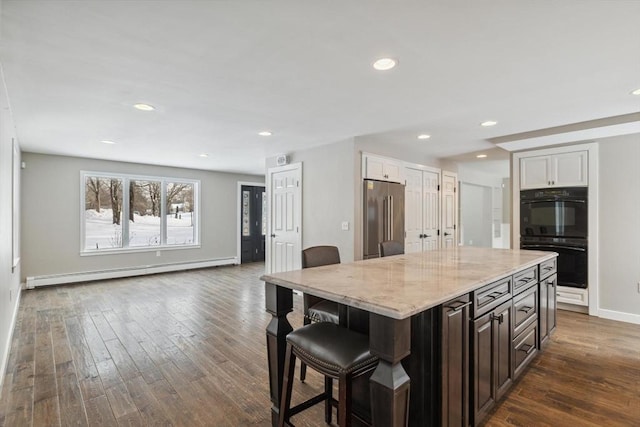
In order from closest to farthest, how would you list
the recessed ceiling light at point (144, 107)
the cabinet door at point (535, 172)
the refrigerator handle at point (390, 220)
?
1. the recessed ceiling light at point (144, 107)
2. the cabinet door at point (535, 172)
3. the refrigerator handle at point (390, 220)

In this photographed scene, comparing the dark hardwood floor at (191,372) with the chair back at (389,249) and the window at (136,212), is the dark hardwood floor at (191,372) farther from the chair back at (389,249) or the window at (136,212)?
the window at (136,212)

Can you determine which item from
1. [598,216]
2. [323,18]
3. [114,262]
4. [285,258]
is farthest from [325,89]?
[114,262]

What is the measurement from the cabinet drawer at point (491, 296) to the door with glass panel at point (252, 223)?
23.2 feet

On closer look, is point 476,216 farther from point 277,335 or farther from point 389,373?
point 389,373

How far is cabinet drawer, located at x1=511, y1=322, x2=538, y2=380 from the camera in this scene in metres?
2.27

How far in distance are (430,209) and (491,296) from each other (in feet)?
12.7

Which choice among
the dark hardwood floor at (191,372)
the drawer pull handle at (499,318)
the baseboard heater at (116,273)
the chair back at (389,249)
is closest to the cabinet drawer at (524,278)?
the drawer pull handle at (499,318)

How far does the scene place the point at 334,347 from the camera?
5.06ft

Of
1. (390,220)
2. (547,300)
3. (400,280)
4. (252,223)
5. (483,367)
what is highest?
(390,220)

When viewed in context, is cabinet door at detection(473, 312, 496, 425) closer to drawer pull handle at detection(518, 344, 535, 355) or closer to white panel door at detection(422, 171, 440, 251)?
drawer pull handle at detection(518, 344, 535, 355)

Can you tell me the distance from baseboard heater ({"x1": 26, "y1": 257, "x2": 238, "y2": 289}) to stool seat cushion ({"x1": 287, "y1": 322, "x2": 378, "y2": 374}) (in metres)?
6.09

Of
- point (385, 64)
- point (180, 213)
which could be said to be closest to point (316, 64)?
point (385, 64)

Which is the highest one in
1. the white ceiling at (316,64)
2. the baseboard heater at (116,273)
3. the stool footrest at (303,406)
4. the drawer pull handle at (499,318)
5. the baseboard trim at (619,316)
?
the white ceiling at (316,64)

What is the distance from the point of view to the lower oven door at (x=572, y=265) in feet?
13.4
